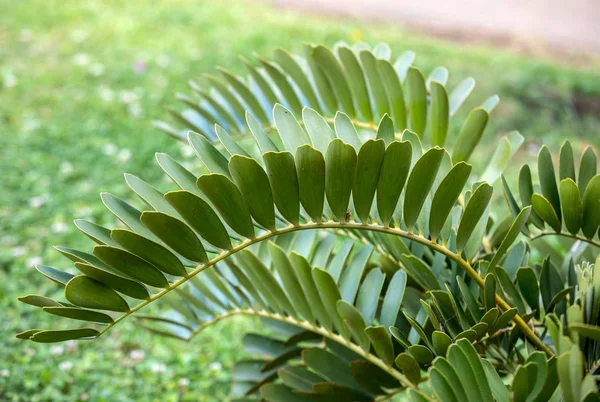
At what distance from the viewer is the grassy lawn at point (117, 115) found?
1.93m

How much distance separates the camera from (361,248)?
3.77ft

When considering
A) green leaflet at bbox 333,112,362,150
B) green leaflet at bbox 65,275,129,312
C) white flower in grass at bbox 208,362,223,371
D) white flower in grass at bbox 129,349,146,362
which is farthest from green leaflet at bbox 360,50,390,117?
white flower in grass at bbox 129,349,146,362

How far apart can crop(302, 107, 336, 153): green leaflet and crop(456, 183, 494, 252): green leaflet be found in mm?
224

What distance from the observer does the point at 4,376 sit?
1.77 m

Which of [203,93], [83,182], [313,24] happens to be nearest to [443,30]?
[313,24]

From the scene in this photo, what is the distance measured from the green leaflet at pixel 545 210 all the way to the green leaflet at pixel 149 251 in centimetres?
58

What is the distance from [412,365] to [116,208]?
1.60 feet

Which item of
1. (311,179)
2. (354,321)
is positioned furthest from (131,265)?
(354,321)

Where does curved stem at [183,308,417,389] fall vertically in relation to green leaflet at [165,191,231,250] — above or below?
below

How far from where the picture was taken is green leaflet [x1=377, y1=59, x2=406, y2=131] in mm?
1285

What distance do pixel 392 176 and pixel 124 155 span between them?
2.33 m

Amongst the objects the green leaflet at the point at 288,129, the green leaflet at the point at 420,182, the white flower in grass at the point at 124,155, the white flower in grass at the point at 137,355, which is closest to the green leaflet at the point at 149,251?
the green leaflet at the point at 288,129

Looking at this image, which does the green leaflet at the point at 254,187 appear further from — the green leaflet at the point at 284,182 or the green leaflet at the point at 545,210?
the green leaflet at the point at 545,210

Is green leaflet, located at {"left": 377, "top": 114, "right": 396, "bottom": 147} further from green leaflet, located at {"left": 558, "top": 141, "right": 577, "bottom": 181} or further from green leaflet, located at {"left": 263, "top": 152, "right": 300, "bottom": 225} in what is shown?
green leaflet, located at {"left": 558, "top": 141, "right": 577, "bottom": 181}
